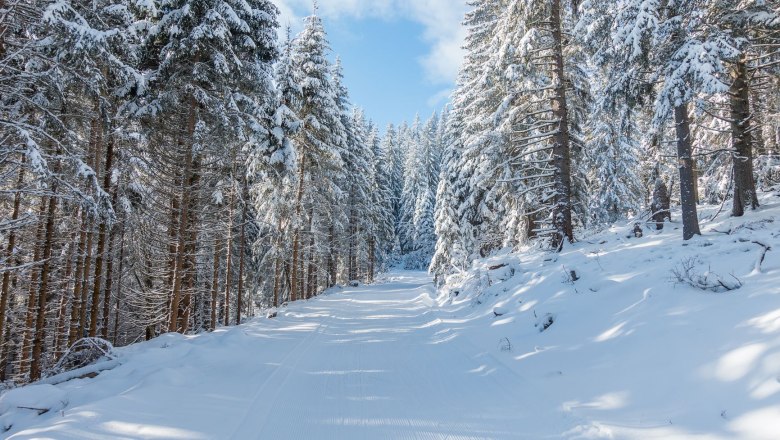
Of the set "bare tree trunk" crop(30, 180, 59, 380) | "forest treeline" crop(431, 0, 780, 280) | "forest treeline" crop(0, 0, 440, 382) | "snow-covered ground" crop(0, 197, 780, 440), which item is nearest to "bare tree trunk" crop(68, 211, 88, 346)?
"forest treeline" crop(0, 0, 440, 382)

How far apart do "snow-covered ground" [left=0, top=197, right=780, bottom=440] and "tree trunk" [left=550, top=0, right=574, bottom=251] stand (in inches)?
118

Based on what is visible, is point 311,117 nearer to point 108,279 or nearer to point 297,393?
point 108,279

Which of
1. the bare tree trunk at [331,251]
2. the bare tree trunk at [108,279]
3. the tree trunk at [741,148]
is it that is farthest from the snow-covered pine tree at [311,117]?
the tree trunk at [741,148]

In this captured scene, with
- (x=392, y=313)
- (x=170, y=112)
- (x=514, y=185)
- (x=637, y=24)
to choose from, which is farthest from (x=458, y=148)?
(x=170, y=112)

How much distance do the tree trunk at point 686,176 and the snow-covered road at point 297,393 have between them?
6.12m

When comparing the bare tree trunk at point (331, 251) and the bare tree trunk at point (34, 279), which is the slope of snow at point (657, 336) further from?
the bare tree trunk at point (331, 251)

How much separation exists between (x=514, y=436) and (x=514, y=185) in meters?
13.0

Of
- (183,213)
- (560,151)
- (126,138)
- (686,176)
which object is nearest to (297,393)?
(183,213)

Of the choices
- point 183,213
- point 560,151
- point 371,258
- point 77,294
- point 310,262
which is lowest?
point 77,294

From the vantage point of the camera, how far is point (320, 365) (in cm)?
748

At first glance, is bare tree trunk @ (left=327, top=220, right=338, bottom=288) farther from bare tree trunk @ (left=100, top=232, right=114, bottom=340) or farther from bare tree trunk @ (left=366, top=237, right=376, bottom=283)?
bare tree trunk @ (left=100, top=232, right=114, bottom=340)

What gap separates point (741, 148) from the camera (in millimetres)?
11250

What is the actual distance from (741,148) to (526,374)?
407 inches

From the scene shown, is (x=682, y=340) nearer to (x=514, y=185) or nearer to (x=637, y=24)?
(x=637, y=24)
